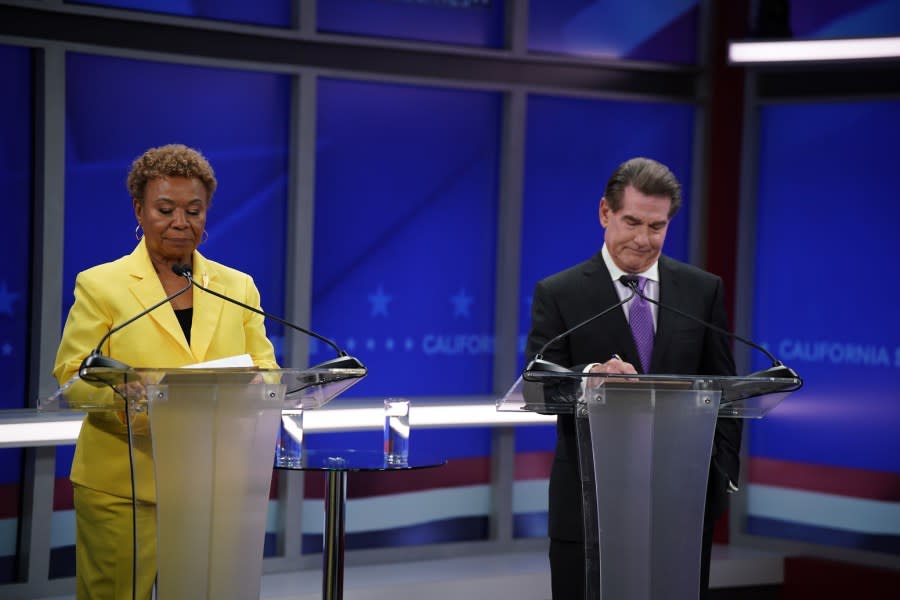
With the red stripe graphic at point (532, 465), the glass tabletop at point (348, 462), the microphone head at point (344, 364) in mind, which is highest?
the microphone head at point (344, 364)

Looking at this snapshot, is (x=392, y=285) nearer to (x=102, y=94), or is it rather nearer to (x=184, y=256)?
(x=102, y=94)

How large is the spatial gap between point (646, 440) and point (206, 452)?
94 centimetres

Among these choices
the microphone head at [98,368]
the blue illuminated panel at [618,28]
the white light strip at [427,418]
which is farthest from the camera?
the blue illuminated panel at [618,28]

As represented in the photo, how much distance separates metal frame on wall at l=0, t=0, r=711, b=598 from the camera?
4809 millimetres

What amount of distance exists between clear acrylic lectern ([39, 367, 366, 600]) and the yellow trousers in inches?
19.5

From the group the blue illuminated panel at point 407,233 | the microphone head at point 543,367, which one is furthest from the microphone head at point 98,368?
the blue illuminated panel at point 407,233

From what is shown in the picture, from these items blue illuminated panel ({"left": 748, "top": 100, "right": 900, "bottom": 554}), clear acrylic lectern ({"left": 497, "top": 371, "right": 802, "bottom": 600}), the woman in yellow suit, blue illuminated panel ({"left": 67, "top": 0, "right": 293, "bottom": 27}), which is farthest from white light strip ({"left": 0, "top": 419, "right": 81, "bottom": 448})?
blue illuminated panel ({"left": 748, "top": 100, "right": 900, "bottom": 554})

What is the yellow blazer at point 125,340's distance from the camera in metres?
2.99

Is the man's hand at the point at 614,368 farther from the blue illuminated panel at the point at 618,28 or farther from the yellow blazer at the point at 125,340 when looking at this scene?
the blue illuminated panel at the point at 618,28

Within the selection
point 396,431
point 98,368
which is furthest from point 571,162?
point 98,368

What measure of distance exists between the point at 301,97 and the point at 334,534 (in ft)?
7.93

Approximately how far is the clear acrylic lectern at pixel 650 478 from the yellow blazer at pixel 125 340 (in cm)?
92

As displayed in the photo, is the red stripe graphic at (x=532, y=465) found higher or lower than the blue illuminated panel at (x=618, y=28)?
lower

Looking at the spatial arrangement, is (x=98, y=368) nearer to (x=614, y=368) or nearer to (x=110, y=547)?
(x=110, y=547)
